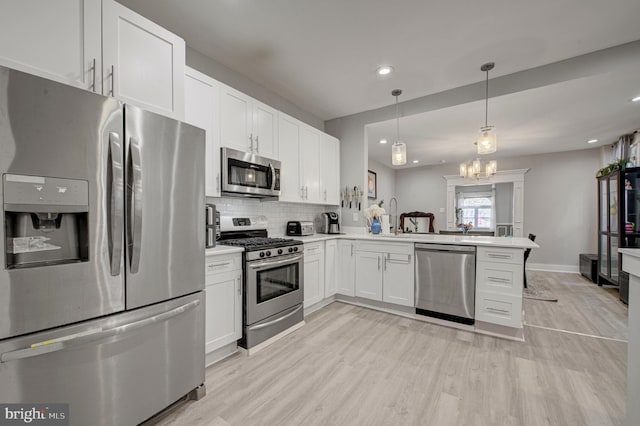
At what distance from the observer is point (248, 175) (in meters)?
2.70

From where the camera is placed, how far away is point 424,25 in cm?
221

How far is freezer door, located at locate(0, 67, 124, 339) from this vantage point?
105 cm

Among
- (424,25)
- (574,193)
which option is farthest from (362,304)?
(574,193)

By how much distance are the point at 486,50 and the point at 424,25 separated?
793 mm

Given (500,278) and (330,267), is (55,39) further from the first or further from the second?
(500,278)

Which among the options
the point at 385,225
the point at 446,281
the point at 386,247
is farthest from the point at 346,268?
the point at 446,281

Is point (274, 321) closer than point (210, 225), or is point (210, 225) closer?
point (210, 225)

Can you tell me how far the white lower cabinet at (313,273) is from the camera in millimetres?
3090

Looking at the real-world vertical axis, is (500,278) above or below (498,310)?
above

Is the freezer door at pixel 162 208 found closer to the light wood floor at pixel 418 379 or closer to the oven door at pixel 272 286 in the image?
the oven door at pixel 272 286

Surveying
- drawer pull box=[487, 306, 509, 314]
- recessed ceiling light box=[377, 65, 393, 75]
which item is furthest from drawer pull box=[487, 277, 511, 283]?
recessed ceiling light box=[377, 65, 393, 75]

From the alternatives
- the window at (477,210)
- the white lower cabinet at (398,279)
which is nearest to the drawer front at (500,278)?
the white lower cabinet at (398,279)

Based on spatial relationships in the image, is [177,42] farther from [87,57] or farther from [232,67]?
[232,67]

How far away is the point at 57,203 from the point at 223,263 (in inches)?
45.7
